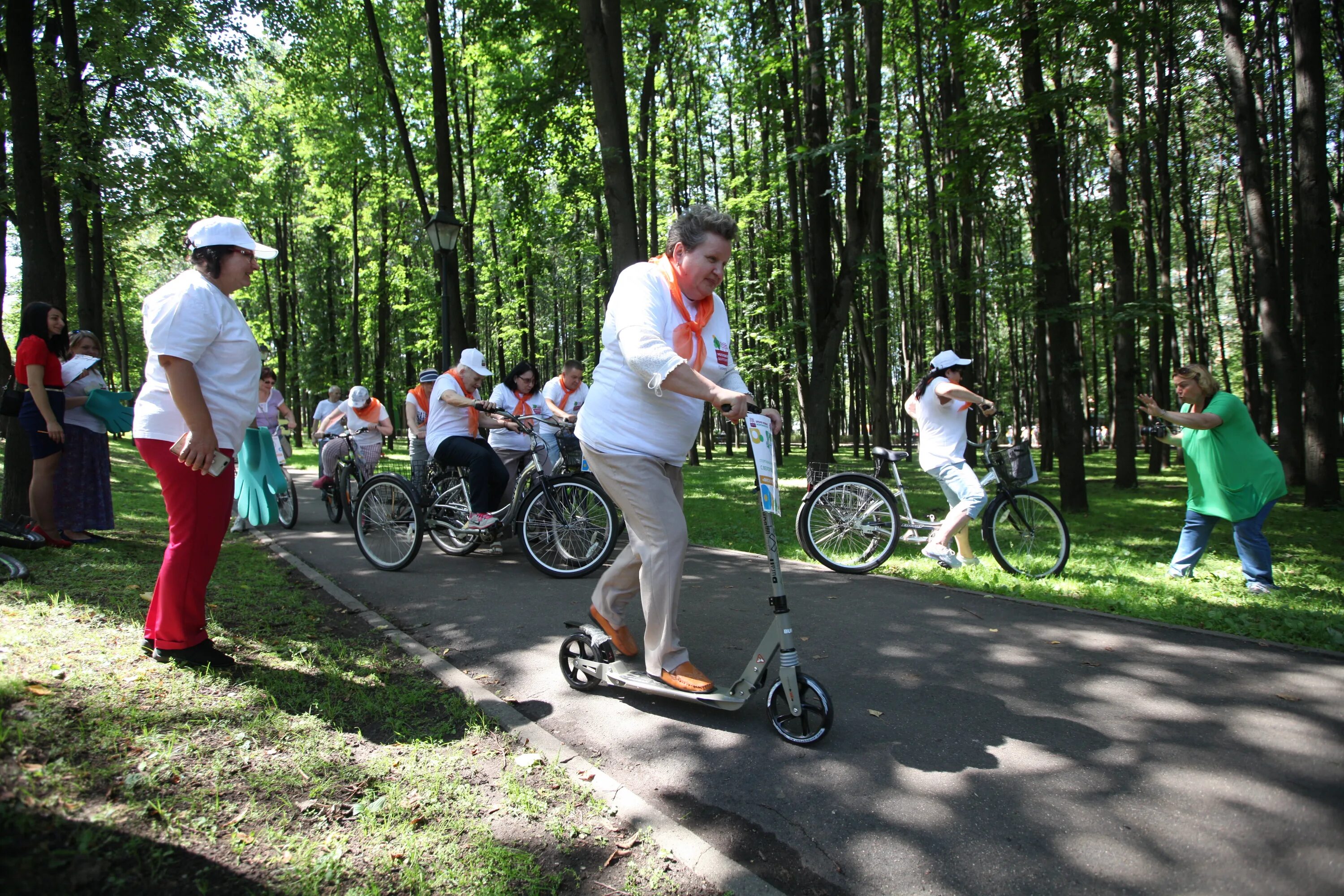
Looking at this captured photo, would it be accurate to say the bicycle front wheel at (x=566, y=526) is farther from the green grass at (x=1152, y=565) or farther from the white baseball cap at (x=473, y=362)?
the green grass at (x=1152, y=565)

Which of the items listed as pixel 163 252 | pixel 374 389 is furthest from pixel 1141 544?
pixel 374 389

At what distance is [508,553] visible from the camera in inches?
316

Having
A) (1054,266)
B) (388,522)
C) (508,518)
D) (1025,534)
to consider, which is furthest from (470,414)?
(1054,266)

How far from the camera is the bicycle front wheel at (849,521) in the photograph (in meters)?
7.09

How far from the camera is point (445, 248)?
13.1 metres

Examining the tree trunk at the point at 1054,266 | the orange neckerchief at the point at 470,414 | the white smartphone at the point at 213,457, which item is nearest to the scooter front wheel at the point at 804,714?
the white smartphone at the point at 213,457

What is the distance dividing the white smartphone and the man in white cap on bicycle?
354 cm

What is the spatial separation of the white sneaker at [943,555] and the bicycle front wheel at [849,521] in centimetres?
29

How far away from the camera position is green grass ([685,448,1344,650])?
5.29 metres

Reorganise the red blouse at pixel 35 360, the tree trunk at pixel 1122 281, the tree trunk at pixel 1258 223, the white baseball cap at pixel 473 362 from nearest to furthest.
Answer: the red blouse at pixel 35 360
the white baseball cap at pixel 473 362
the tree trunk at pixel 1258 223
the tree trunk at pixel 1122 281

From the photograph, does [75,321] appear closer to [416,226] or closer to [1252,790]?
[416,226]

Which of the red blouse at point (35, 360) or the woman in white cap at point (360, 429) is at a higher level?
the red blouse at point (35, 360)

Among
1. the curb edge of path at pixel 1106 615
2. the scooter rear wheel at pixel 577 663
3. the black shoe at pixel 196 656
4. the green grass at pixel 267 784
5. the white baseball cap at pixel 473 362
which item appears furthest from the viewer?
the white baseball cap at pixel 473 362

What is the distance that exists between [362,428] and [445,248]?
419cm
